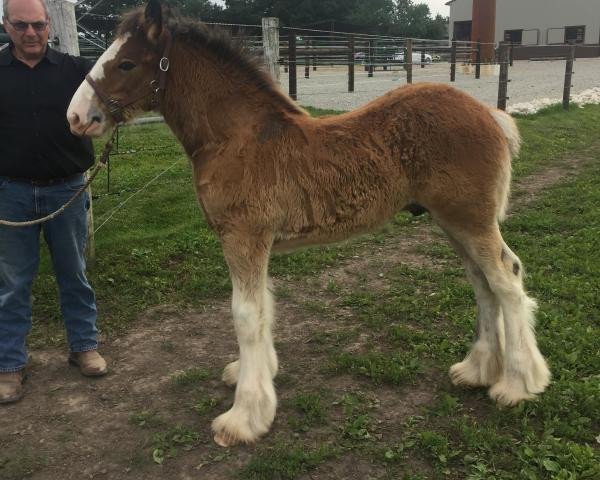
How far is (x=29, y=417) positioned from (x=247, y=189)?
6.38ft

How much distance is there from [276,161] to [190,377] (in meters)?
1.63

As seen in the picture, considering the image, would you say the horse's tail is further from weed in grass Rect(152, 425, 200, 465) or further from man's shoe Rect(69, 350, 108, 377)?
man's shoe Rect(69, 350, 108, 377)

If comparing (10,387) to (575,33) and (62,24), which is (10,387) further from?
(575,33)

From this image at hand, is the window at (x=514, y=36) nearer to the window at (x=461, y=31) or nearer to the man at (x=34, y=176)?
the window at (x=461, y=31)

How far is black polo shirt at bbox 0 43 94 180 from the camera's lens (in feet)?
10.8

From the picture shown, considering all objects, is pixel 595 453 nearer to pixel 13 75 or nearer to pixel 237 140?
pixel 237 140

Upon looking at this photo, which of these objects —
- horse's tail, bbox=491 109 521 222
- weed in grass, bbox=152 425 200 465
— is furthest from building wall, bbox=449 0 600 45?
weed in grass, bbox=152 425 200 465

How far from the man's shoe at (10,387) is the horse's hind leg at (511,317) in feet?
9.69

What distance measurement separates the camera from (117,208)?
6551mm

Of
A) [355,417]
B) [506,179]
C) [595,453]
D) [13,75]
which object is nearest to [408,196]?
[506,179]

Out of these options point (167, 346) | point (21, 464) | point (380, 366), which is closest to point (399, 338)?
point (380, 366)

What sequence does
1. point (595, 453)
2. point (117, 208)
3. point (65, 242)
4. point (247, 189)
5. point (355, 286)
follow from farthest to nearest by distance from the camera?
point (117, 208) < point (355, 286) < point (65, 242) < point (247, 189) < point (595, 453)

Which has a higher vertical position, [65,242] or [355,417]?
[65,242]

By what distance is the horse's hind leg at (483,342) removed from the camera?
344cm
